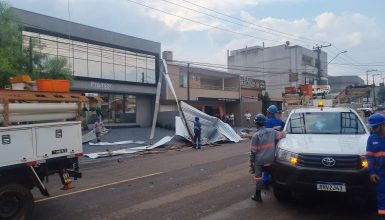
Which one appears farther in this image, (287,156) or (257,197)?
(257,197)

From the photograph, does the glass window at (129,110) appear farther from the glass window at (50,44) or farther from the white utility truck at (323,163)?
the white utility truck at (323,163)

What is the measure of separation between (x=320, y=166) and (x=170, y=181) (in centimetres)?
478

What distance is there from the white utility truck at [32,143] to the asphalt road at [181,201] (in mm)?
693

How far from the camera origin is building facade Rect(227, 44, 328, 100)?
72188 millimetres

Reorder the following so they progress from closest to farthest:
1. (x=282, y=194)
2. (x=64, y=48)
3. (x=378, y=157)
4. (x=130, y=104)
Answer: (x=378, y=157)
(x=282, y=194)
(x=64, y=48)
(x=130, y=104)

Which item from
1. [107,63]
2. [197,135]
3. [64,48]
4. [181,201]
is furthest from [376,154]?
[107,63]

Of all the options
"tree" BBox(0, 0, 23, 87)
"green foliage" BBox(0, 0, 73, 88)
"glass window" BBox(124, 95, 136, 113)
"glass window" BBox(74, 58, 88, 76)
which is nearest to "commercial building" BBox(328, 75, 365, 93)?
"glass window" BBox(124, 95, 136, 113)

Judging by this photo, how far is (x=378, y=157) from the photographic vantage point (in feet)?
17.8

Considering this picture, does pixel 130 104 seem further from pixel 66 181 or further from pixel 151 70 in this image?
pixel 66 181

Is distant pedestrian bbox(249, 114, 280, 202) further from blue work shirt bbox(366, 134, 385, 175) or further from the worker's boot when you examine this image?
blue work shirt bbox(366, 134, 385, 175)

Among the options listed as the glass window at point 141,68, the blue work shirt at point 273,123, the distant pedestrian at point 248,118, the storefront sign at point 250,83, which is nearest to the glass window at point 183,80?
the glass window at point 141,68

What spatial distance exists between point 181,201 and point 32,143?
294cm

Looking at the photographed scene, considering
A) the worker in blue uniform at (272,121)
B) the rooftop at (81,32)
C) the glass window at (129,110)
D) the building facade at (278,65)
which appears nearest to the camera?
the worker in blue uniform at (272,121)

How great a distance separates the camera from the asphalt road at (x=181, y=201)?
6699 mm
